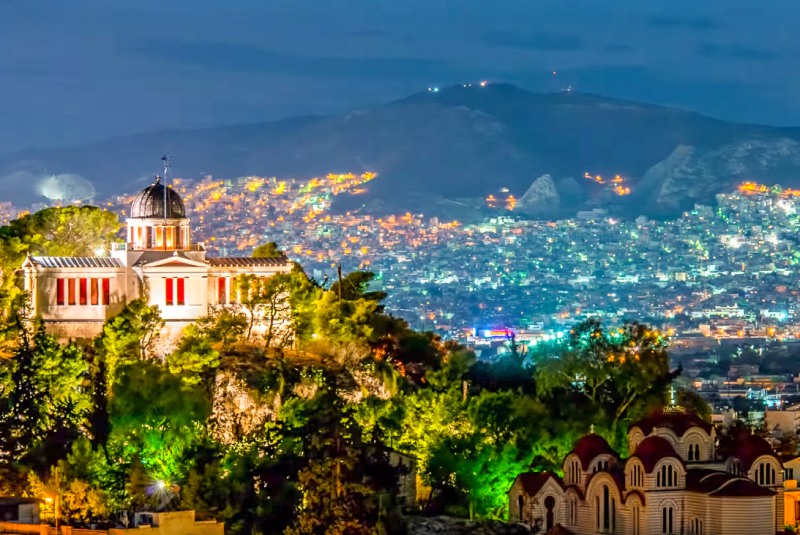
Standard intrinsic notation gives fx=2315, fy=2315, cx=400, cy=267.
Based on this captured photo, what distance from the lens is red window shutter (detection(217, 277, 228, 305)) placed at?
81000mm

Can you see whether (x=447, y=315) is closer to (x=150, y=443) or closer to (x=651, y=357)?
(x=651, y=357)

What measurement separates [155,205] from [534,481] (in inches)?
664

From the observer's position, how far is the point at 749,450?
243 ft

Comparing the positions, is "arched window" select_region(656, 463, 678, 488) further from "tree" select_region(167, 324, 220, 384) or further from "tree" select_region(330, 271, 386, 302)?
"tree" select_region(330, 271, 386, 302)

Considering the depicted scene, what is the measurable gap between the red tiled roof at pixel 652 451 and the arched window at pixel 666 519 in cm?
151

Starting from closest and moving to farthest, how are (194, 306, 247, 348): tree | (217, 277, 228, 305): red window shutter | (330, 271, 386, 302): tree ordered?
(194, 306, 247, 348): tree < (217, 277, 228, 305): red window shutter < (330, 271, 386, 302): tree

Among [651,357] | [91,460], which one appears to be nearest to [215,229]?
[651,357]

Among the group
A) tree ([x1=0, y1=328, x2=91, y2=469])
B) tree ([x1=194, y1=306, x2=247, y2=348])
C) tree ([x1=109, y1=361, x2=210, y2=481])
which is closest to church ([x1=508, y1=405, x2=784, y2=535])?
tree ([x1=109, y1=361, x2=210, y2=481])

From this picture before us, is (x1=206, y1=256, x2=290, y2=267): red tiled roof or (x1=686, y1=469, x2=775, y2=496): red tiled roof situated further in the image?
(x1=206, y1=256, x2=290, y2=267): red tiled roof

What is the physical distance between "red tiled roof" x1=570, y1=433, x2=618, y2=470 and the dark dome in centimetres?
1675

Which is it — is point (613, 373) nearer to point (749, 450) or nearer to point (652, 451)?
point (749, 450)

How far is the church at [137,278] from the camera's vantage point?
7894cm

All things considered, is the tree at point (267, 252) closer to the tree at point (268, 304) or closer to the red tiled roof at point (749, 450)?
the tree at point (268, 304)

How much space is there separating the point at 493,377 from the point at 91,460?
2277 centimetres
